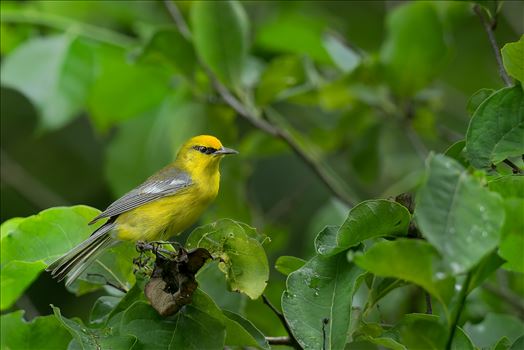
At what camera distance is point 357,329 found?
234cm

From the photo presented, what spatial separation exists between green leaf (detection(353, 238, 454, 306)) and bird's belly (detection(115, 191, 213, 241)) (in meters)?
1.84

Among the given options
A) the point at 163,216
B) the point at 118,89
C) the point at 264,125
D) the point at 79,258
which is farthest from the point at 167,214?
the point at 118,89

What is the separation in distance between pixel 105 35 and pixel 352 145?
5.12 ft

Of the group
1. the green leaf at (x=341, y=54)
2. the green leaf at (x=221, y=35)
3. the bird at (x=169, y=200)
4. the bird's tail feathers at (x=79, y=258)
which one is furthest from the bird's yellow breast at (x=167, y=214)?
the green leaf at (x=341, y=54)

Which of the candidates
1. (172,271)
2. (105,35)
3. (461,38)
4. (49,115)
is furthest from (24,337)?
(461,38)

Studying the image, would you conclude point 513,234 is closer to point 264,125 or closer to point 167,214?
point 167,214

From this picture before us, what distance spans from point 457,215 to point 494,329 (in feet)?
6.29

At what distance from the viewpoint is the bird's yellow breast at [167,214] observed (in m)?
3.57

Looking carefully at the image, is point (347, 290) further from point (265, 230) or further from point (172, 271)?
point (265, 230)

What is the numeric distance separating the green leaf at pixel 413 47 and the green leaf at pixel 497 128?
2.10 m

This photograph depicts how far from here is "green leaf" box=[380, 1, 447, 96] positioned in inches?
168

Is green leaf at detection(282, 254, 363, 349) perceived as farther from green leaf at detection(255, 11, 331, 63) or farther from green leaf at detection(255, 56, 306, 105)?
green leaf at detection(255, 11, 331, 63)

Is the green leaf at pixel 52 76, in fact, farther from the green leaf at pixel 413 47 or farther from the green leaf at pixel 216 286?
the green leaf at pixel 216 286

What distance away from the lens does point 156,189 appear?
3.82 meters
